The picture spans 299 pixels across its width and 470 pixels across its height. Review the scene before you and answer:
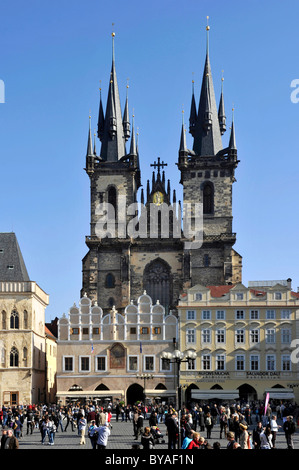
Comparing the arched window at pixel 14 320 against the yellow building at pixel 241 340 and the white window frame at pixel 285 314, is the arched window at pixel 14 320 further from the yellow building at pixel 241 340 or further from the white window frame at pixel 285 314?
the white window frame at pixel 285 314

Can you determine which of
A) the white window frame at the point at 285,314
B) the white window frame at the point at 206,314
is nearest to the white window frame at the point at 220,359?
the white window frame at the point at 206,314

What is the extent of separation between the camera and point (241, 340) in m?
66.2

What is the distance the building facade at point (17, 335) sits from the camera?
220 ft

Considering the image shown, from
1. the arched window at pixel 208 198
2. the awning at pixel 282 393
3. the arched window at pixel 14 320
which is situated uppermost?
the arched window at pixel 208 198

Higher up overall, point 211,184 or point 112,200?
point 211,184

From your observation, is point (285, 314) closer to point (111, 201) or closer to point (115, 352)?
point (115, 352)

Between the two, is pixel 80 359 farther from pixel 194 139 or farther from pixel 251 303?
pixel 194 139

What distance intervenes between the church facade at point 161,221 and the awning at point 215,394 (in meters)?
15.5

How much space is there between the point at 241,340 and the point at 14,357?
19448 millimetres

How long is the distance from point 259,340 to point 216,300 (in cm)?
492

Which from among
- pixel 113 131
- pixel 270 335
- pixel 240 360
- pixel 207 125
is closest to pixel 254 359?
pixel 240 360

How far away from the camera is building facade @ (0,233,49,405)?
66.9 m

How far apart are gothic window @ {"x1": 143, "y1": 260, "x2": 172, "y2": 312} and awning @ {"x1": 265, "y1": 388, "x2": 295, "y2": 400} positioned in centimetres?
1796
